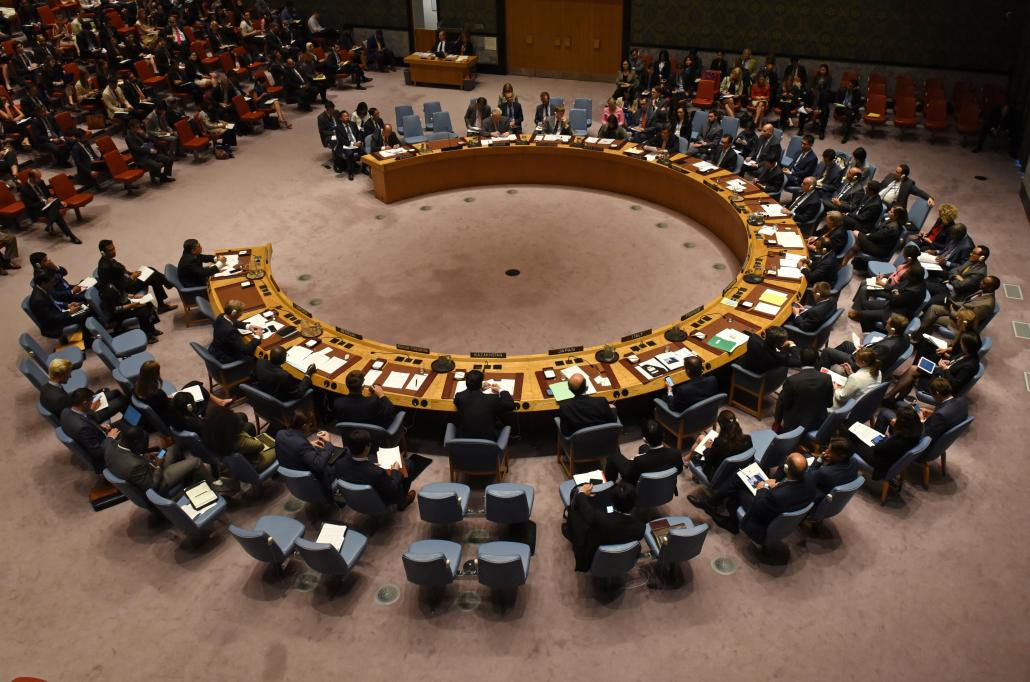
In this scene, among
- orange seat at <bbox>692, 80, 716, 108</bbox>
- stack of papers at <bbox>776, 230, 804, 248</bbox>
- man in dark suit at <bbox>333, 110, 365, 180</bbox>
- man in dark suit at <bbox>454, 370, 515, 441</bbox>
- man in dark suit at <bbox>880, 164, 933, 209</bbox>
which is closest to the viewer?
man in dark suit at <bbox>454, 370, 515, 441</bbox>

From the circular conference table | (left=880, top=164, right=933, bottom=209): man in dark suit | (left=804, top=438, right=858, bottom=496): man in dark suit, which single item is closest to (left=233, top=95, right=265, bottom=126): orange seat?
the circular conference table

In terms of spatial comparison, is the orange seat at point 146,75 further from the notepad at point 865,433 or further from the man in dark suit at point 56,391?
the notepad at point 865,433

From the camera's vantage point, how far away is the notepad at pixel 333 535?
22.2ft

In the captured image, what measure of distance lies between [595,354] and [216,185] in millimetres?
10150

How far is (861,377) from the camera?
7.94 meters

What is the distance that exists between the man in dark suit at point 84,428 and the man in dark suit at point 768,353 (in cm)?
682

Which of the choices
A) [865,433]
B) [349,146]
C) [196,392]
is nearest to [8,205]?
[349,146]

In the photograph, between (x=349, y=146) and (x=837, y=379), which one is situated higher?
(x=349, y=146)

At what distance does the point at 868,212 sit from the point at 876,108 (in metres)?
6.44

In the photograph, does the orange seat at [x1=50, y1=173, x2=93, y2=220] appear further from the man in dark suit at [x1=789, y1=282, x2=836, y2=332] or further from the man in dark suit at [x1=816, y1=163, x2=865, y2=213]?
the man in dark suit at [x1=816, y1=163, x2=865, y2=213]

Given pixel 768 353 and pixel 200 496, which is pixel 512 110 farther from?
pixel 200 496

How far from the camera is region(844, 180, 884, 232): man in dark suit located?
1133 cm

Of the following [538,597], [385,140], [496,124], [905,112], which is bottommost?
[538,597]

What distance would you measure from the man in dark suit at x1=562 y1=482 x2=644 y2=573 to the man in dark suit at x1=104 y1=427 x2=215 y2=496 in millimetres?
3973
